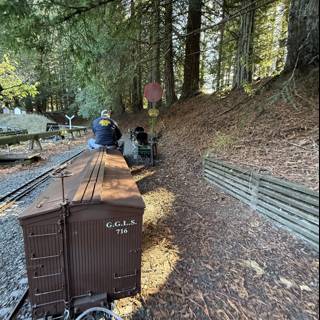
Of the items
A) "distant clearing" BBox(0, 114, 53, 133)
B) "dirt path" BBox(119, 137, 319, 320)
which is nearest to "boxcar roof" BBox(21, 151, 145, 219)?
"dirt path" BBox(119, 137, 319, 320)

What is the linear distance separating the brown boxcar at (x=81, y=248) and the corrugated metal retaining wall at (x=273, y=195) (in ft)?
4.62

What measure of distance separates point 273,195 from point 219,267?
1.21 m

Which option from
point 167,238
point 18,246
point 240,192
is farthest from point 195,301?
point 18,246

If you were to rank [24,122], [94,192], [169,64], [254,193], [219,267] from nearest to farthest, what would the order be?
[94,192] → [219,267] → [254,193] → [169,64] → [24,122]

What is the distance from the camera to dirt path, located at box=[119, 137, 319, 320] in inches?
95.0

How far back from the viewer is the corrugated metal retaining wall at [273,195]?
1.37m

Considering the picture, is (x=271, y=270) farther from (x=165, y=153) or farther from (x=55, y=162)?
(x=55, y=162)

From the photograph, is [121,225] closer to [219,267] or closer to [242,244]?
[219,267]

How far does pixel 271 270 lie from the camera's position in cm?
270

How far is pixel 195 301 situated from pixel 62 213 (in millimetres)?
1751

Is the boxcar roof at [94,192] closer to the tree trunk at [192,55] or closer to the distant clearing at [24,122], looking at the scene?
the tree trunk at [192,55]

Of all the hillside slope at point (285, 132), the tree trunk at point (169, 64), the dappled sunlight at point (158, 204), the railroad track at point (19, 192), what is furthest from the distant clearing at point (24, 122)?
the hillside slope at point (285, 132)

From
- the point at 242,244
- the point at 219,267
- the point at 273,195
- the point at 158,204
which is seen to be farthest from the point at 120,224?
the point at 158,204

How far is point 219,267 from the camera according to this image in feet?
10.4
